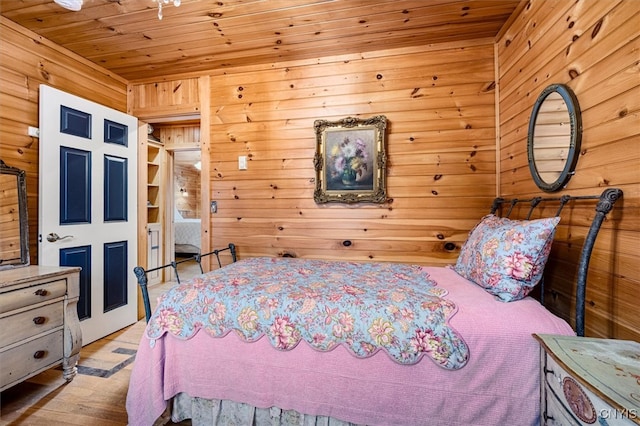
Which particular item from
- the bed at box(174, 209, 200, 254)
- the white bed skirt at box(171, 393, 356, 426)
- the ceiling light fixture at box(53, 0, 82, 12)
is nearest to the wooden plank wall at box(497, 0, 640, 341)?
the white bed skirt at box(171, 393, 356, 426)

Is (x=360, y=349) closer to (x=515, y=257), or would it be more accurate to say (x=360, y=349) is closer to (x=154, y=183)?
(x=515, y=257)

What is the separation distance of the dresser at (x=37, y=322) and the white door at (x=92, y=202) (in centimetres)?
45

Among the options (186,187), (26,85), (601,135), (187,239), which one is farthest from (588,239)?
(186,187)

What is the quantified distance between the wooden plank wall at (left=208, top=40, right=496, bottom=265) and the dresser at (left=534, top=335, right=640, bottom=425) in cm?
140

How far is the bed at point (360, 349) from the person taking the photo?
1.16 metres

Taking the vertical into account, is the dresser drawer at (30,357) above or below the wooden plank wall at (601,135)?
below

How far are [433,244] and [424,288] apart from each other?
98cm

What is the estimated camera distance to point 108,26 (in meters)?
2.18

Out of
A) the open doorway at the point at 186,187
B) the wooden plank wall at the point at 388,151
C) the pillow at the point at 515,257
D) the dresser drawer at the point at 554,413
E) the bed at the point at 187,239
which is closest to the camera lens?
the dresser drawer at the point at 554,413

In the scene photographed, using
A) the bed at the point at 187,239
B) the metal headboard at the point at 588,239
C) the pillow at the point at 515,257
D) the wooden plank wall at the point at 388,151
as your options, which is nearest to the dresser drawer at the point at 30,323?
the wooden plank wall at the point at 388,151

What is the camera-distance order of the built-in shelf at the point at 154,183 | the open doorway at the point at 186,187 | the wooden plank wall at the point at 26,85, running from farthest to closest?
the open doorway at the point at 186,187, the built-in shelf at the point at 154,183, the wooden plank wall at the point at 26,85

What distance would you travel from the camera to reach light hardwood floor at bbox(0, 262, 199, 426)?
63.1 inches

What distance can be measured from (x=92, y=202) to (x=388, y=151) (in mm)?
2584

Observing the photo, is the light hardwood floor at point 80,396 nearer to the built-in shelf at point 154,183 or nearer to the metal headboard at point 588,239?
the metal headboard at point 588,239
